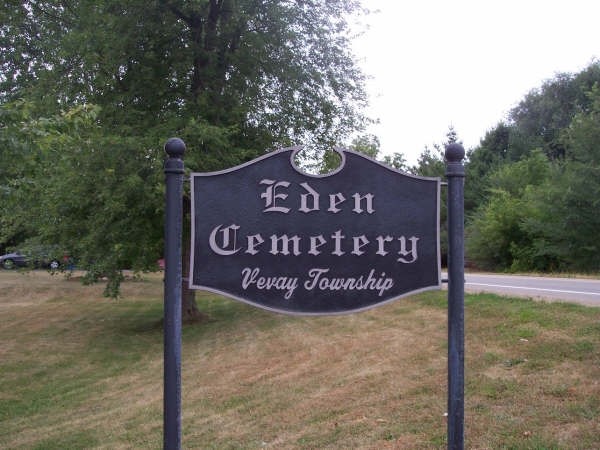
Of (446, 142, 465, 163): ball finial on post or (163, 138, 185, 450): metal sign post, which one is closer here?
(163, 138, 185, 450): metal sign post

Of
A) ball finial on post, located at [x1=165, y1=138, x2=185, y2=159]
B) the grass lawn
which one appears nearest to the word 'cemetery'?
ball finial on post, located at [x1=165, y1=138, x2=185, y2=159]

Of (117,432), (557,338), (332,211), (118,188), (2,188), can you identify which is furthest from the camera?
(118,188)

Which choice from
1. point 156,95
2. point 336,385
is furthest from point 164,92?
point 336,385

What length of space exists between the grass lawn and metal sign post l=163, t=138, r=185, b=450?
8.97 ft

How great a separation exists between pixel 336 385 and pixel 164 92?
1067 centimetres

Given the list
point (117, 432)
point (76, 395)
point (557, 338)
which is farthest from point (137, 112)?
point (557, 338)

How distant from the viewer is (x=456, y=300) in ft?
12.1

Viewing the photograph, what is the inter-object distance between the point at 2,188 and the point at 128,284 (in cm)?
2844

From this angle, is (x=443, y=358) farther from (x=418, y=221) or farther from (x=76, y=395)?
(x=76, y=395)

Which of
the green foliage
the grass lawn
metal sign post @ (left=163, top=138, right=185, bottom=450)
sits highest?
the green foliage

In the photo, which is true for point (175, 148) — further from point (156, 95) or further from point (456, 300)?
point (156, 95)

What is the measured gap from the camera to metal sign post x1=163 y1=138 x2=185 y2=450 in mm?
3492

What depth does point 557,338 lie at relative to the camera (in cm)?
817

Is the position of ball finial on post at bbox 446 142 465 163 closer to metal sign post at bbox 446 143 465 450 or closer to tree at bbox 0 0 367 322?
metal sign post at bbox 446 143 465 450
